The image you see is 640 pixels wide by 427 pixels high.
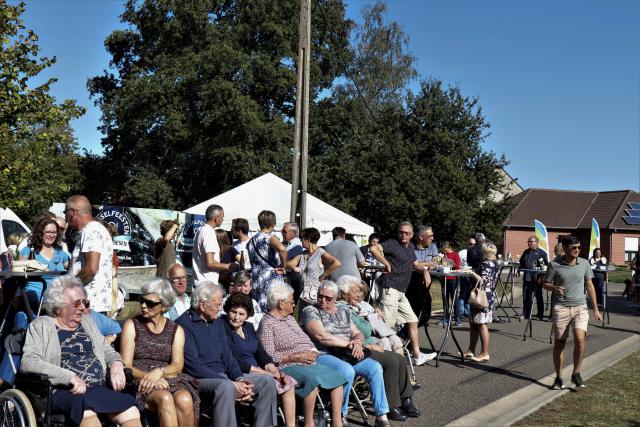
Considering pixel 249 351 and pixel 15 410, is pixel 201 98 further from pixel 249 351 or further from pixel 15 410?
pixel 15 410

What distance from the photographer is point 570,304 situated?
30.2 feet

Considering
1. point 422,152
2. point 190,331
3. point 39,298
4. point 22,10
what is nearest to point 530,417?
point 190,331

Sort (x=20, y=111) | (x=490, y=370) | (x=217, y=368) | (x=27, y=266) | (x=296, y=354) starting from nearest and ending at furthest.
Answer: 1. (x=217, y=368)
2. (x=296, y=354)
3. (x=27, y=266)
4. (x=490, y=370)
5. (x=20, y=111)

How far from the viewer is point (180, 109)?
1266 inches

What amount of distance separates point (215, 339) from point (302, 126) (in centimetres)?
965

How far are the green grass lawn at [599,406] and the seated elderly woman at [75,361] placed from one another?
153 inches

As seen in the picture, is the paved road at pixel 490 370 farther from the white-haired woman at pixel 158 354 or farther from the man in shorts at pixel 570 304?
the white-haired woman at pixel 158 354

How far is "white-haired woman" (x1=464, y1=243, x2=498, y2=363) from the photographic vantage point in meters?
10.4

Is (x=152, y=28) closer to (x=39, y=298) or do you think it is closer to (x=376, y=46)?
(x=376, y=46)

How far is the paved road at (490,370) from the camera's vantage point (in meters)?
7.77

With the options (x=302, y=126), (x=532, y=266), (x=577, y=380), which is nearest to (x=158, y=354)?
(x=577, y=380)

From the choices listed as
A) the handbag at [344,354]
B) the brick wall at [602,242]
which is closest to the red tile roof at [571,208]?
the brick wall at [602,242]

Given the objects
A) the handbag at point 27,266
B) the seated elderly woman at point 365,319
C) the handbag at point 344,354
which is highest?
the handbag at point 27,266

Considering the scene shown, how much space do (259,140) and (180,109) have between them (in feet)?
11.8
